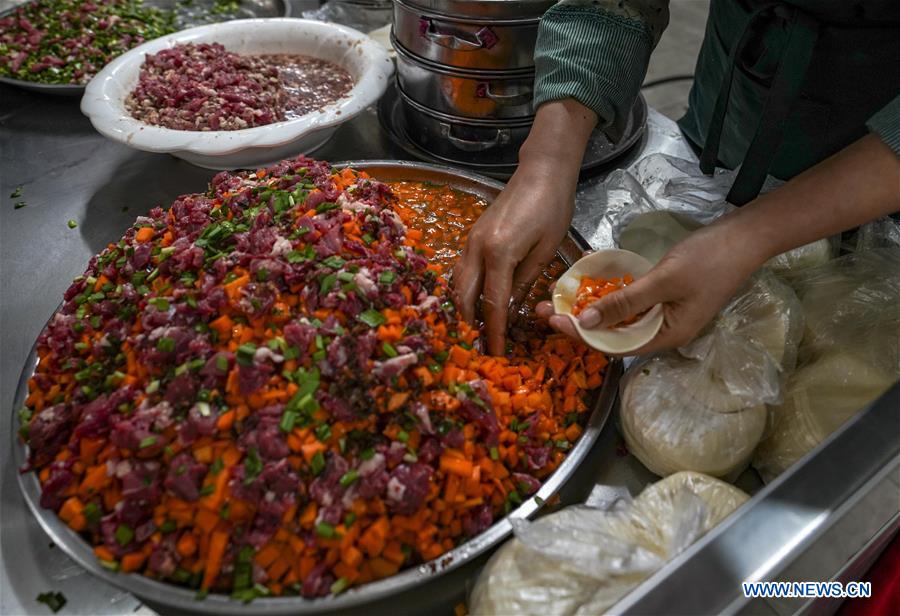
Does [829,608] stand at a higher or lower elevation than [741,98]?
lower

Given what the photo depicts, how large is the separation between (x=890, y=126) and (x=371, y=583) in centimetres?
125

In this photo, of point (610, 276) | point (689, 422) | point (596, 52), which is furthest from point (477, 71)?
point (689, 422)

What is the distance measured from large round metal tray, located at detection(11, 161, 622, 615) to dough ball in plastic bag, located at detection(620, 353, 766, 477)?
0.10 m

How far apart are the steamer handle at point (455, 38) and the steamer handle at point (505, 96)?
134 mm

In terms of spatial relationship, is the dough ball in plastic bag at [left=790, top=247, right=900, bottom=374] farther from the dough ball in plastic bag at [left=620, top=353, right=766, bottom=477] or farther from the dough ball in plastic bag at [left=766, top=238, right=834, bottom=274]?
the dough ball in plastic bag at [left=620, top=353, right=766, bottom=477]

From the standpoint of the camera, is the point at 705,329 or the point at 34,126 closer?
the point at 705,329

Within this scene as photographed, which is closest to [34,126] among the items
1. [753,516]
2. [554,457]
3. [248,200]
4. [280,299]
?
[248,200]

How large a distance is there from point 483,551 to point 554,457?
0.27m

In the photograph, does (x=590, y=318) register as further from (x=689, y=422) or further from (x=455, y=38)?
(x=455, y=38)

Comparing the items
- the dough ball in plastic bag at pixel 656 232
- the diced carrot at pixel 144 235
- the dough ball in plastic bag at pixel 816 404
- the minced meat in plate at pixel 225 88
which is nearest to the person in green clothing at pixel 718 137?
the dough ball in plastic bag at pixel 656 232

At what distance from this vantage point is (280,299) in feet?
4.04

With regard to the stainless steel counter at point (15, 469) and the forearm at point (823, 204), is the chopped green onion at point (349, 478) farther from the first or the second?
the forearm at point (823, 204)

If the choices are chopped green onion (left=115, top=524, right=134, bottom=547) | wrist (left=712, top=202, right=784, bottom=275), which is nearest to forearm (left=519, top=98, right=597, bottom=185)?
wrist (left=712, top=202, right=784, bottom=275)

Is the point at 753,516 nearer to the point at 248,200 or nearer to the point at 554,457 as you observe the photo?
the point at 554,457
